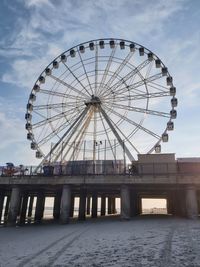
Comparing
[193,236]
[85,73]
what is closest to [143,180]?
[193,236]

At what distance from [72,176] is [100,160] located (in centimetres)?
561

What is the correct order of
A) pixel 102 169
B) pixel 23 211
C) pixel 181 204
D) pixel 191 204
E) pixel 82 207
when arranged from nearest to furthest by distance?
pixel 191 204, pixel 102 169, pixel 181 204, pixel 82 207, pixel 23 211

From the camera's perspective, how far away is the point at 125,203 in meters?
24.7

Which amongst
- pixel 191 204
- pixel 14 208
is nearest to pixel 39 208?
pixel 14 208

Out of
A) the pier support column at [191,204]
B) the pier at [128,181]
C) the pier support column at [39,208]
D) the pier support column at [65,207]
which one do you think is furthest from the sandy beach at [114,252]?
the pier support column at [39,208]

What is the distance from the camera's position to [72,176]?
26156mm

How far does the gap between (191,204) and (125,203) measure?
597cm

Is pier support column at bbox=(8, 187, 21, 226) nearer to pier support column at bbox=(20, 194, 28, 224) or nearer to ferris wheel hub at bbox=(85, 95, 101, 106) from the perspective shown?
pier support column at bbox=(20, 194, 28, 224)

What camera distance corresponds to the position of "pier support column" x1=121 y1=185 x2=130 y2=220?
24172 mm

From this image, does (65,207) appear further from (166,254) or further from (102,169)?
(166,254)

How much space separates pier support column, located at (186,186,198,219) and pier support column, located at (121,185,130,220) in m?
5.44

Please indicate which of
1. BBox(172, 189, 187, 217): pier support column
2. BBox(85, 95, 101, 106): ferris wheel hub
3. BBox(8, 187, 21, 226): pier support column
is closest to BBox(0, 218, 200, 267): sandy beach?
BBox(8, 187, 21, 226): pier support column

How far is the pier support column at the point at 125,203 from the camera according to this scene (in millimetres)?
24172

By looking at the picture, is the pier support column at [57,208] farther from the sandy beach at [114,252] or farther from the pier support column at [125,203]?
the sandy beach at [114,252]
